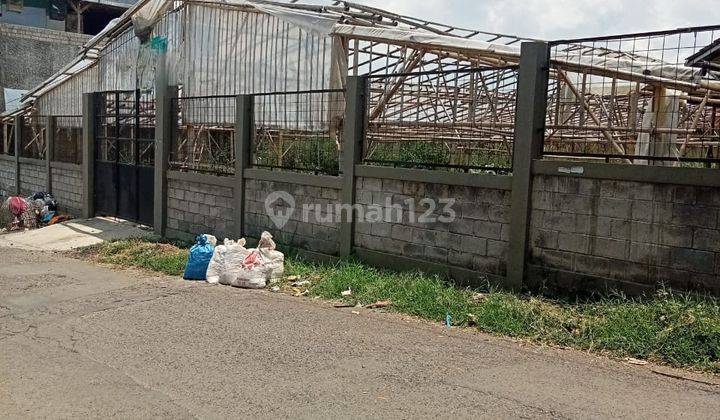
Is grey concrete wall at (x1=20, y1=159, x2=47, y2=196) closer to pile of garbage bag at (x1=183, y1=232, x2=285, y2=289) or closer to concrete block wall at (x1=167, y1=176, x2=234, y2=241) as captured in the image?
concrete block wall at (x1=167, y1=176, x2=234, y2=241)

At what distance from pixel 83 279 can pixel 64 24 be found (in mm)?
28801

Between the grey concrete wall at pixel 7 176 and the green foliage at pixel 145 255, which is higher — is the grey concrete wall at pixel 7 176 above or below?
above

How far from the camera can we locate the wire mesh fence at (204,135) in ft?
36.2

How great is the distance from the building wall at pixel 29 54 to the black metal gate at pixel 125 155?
1235 centimetres

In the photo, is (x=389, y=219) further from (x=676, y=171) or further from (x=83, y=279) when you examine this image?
(x=83, y=279)

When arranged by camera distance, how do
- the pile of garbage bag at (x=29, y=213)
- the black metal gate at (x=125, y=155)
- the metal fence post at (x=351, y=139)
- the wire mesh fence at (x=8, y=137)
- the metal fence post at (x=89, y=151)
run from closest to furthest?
the metal fence post at (x=351, y=139) < the black metal gate at (x=125, y=155) < the metal fence post at (x=89, y=151) < the pile of garbage bag at (x=29, y=213) < the wire mesh fence at (x=8, y=137)

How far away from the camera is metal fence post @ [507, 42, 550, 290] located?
258 inches

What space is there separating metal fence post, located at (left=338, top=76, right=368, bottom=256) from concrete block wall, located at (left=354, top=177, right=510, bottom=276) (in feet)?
0.37

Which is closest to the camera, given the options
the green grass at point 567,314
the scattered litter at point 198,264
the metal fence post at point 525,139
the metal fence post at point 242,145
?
the green grass at point 567,314

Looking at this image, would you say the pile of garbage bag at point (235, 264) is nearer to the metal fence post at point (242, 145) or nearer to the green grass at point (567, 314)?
the green grass at point (567, 314)

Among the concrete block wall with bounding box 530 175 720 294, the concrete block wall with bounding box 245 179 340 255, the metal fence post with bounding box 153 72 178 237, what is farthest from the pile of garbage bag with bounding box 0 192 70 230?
the concrete block wall with bounding box 530 175 720 294

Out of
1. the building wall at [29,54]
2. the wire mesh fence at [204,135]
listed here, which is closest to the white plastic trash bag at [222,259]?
the wire mesh fence at [204,135]

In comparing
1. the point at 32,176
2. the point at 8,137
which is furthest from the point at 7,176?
the point at 32,176

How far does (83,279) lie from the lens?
345 inches
